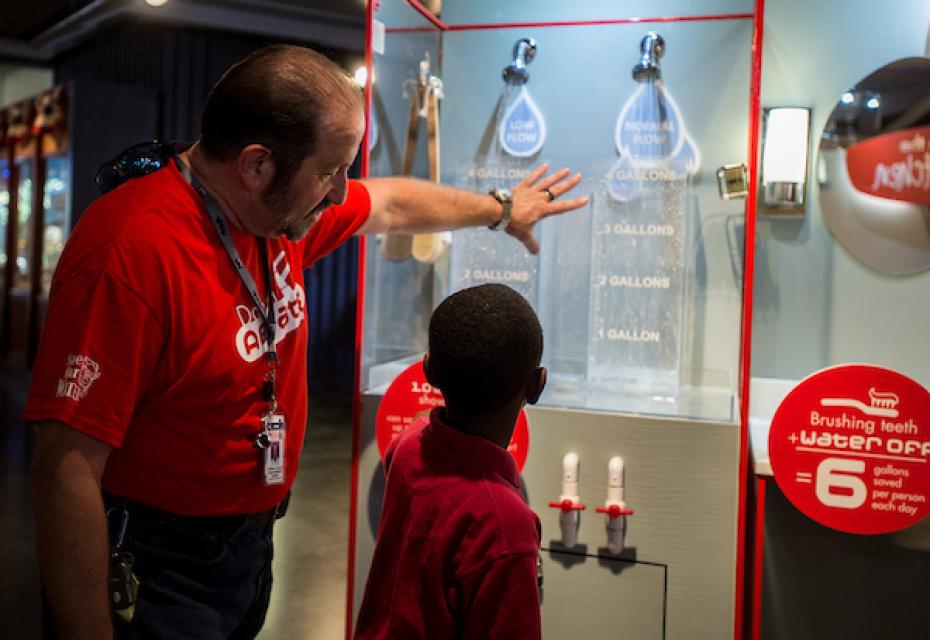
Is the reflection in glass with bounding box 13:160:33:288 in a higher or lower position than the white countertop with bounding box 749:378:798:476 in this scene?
higher

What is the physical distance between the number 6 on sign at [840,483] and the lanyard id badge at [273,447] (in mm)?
1281

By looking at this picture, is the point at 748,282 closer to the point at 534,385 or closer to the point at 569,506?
the point at 569,506

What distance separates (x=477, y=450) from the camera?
1205mm

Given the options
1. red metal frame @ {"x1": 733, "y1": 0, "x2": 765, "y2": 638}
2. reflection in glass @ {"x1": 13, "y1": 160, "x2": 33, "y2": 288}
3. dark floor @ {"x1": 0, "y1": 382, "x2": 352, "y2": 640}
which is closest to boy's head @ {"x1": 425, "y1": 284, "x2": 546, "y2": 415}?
red metal frame @ {"x1": 733, "y1": 0, "x2": 765, "y2": 638}

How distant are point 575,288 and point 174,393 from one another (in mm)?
1352

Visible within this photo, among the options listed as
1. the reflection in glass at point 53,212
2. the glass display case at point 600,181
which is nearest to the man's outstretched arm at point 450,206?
the glass display case at point 600,181

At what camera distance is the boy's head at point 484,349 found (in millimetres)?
1206

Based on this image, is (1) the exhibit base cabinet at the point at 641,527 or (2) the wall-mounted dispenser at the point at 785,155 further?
(2) the wall-mounted dispenser at the point at 785,155

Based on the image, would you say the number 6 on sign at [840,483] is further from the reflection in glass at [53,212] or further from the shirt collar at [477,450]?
the reflection in glass at [53,212]

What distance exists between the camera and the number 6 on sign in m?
2.00

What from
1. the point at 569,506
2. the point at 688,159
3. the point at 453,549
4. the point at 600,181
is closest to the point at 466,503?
the point at 453,549

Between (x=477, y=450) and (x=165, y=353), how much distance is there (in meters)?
0.51

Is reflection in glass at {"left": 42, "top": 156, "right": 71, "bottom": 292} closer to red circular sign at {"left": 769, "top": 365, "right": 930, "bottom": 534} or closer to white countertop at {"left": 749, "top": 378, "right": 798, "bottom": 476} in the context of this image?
white countertop at {"left": 749, "top": 378, "right": 798, "bottom": 476}

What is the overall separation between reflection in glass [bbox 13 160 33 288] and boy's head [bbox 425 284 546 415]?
29.8 ft
